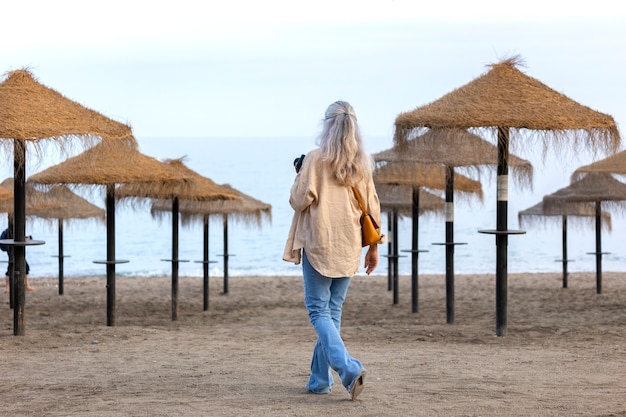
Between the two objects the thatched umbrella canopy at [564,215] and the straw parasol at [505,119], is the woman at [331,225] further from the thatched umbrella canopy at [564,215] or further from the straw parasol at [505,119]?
the thatched umbrella canopy at [564,215]

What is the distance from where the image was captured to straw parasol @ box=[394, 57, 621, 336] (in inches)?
358

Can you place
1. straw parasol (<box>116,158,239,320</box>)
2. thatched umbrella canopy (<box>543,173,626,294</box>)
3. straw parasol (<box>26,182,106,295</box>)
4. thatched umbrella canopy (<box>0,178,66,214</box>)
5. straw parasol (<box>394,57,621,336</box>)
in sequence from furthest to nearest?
straw parasol (<box>26,182,106,295</box>), thatched umbrella canopy (<box>543,173,626,294</box>), thatched umbrella canopy (<box>0,178,66,214</box>), straw parasol (<box>116,158,239,320</box>), straw parasol (<box>394,57,621,336</box>)

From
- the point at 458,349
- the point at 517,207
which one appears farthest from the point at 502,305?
the point at 517,207

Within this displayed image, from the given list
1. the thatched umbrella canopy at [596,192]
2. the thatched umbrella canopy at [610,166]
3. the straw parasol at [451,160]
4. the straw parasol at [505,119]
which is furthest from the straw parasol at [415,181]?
the straw parasol at [505,119]

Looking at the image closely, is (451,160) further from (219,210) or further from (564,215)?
(564,215)

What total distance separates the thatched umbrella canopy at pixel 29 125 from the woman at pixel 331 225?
12.7 feet

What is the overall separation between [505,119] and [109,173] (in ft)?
13.7

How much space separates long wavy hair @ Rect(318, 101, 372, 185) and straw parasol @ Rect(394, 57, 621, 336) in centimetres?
386

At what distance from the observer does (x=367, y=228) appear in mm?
5453

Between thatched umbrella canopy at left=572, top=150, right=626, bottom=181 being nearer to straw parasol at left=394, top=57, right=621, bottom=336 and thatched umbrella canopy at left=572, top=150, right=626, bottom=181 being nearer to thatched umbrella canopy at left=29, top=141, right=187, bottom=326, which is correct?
straw parasol at left=394, top=57, right=621, bottom=336

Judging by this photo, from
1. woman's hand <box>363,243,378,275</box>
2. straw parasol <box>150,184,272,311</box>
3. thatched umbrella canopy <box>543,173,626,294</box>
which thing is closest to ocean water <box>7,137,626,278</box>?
straw parasol <box>150,184,272,311</box>

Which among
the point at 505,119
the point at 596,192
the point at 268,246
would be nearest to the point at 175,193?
the point at 505,119

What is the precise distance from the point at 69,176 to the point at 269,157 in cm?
9144

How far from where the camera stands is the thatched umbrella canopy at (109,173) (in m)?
10.7
